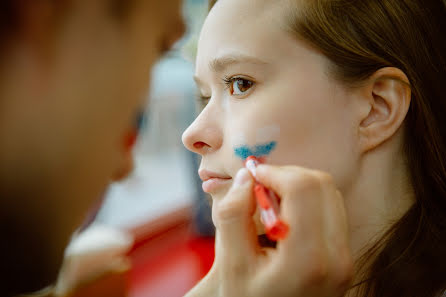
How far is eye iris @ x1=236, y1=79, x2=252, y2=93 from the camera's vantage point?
76cm

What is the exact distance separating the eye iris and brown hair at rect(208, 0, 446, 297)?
13cm

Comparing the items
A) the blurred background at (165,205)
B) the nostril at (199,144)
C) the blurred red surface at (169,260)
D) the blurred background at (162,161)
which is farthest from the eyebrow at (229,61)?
the blurred red surface at (169,260)

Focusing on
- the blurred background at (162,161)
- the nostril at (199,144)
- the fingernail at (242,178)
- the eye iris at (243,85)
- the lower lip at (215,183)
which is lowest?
the fingernail at (242,178)

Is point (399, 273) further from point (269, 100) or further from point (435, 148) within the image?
point (269, 100)

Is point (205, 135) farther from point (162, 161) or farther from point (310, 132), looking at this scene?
point (162, 161)

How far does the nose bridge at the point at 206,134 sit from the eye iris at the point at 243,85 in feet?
0.21

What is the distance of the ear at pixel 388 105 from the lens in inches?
29.9

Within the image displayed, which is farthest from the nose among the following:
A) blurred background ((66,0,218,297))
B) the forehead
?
blurred background ((66,0,218,297))

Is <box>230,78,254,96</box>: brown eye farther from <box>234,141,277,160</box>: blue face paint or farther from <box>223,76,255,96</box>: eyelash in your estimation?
<box>234,141,277,160</box>: blue face paint

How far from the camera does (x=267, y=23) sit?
748mm

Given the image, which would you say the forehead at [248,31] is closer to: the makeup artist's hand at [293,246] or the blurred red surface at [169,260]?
the makeup artist's hand at [293,246]

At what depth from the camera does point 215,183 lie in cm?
77

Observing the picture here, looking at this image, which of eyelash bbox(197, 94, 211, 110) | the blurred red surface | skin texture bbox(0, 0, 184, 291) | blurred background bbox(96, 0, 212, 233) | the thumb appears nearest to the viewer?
skin texture bbox(0, 0, 184, 291)

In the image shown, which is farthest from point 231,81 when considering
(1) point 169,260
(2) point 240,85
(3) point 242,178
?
(1) point 169,260
